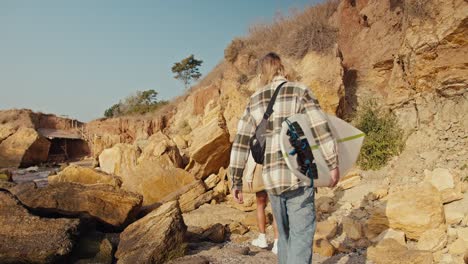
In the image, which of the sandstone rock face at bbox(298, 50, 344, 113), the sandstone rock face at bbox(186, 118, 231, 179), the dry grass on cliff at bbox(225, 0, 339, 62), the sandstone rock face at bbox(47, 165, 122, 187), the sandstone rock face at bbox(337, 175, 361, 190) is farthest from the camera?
the dry grass on cliff at bbox(225, 0, 339, 62)

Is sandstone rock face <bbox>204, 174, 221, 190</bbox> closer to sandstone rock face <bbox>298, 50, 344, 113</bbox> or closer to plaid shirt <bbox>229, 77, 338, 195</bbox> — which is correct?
sandstone rock face <bbox>298, 50, 344, 113</bbox>

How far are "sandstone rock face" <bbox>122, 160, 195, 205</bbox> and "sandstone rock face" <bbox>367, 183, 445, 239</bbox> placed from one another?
429cm

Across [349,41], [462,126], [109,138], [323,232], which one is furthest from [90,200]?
[109,138]

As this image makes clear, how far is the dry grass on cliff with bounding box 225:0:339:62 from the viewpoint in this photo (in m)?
10.3

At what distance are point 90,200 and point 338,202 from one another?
14.1 ft

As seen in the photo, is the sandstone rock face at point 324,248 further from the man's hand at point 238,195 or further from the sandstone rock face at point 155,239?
the man's hand at point 238,195

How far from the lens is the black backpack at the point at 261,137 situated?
2627mm

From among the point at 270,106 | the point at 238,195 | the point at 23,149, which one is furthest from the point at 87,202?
the point at 23,149

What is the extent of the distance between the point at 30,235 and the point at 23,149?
80.5ft

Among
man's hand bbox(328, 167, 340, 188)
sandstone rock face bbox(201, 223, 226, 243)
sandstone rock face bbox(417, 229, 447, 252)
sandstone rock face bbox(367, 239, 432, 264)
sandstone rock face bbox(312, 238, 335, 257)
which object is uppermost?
man's hand bbox(328, 167, 340, 188)

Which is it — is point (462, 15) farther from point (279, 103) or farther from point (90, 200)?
point (90, 200)

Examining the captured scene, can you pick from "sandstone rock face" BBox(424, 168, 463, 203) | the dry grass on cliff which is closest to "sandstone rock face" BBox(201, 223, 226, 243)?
"sandstone rock face" BBox(424, 168, 463, 203)

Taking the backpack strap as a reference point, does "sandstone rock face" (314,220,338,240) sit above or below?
below

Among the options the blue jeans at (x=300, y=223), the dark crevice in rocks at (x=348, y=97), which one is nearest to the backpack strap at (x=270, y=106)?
the blue jeans at (x=300, y=223)
